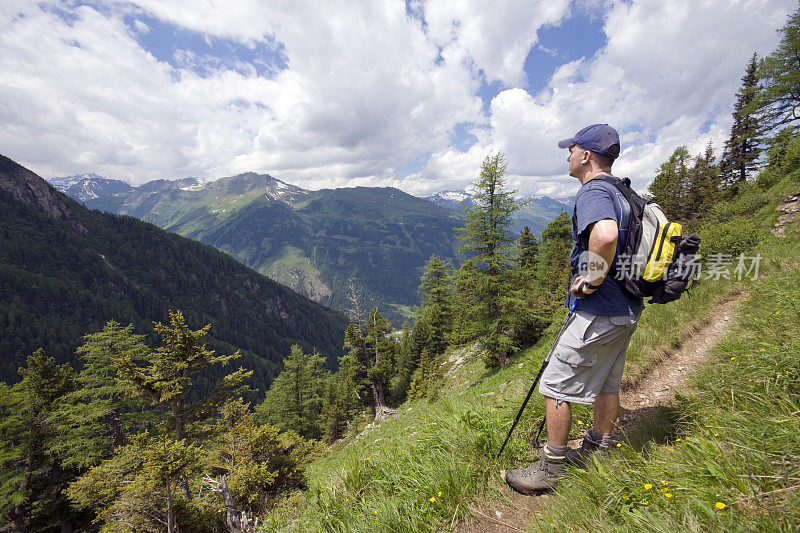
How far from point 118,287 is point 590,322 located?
719 ft

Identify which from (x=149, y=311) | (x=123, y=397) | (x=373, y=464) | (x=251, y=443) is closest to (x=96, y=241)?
(x=149, y=311)

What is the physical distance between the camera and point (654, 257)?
2518mm

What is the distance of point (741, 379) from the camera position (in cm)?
309

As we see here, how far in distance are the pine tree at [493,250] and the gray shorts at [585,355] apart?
519 inches

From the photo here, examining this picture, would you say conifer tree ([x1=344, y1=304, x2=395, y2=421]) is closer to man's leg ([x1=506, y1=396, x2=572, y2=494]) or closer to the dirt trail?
the dirt trail

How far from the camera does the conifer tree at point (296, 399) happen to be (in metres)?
36.8

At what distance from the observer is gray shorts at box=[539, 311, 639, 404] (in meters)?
2.65

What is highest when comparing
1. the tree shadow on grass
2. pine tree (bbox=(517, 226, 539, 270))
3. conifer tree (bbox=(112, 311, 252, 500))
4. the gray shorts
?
pine tree (bbox=(517, 226, 539, 270))

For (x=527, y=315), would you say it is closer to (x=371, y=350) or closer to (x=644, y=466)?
(x=644, y=466)

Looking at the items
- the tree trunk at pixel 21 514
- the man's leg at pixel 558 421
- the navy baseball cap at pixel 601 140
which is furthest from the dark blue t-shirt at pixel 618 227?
the tree trunk at pixel 21 514

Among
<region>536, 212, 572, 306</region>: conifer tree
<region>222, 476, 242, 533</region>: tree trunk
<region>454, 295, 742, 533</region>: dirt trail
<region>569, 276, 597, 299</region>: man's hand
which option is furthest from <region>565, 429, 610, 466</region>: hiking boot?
<region>536, 212, 572, 306</region>: conifer tree

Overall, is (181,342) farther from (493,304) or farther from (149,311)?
(149,311)

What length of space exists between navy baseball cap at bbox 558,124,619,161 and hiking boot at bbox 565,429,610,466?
9.14 ft

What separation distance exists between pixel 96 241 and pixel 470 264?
248997mm
